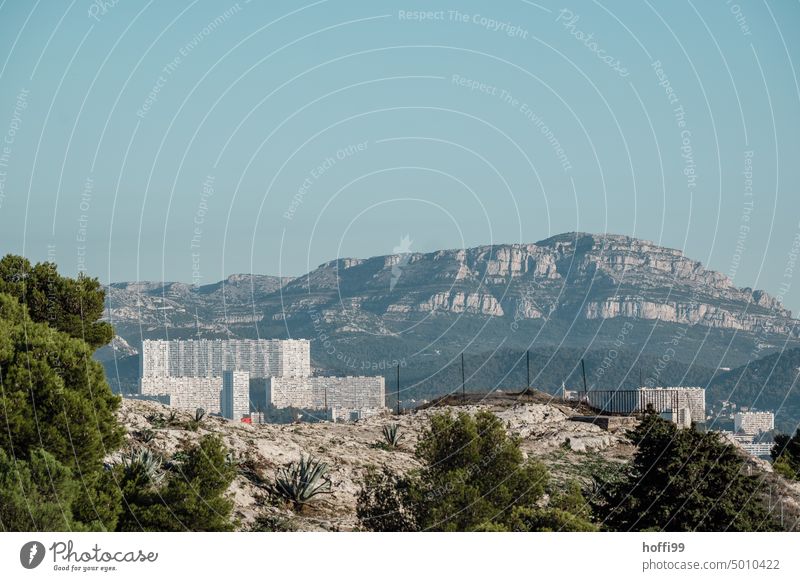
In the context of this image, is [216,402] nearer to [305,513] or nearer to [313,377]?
[313,377]

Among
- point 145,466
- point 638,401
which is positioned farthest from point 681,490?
point 638,401

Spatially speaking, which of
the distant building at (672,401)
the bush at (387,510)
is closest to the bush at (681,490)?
the bush at (387,510)

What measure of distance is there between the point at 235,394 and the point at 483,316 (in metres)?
32.0

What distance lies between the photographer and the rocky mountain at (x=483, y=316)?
117 m

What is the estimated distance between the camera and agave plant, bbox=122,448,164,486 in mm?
29109

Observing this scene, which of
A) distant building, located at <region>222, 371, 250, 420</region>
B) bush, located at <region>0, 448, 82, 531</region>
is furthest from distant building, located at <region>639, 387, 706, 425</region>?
distant building, located at <region>222, 371, 250, 420</region>

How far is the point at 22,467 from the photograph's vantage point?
23922 millimetres

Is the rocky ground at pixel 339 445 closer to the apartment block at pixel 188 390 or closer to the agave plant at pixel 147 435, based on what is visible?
the agave plant at pixel 147 435

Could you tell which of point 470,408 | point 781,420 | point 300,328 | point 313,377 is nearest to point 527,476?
point 470,408

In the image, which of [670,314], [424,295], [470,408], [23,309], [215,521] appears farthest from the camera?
[670,314]

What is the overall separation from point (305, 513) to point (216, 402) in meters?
126

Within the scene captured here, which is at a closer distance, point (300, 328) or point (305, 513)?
point (305, 513)

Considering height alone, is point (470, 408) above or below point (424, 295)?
below

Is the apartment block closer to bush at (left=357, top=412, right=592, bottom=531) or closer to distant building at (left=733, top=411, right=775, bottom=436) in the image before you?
→ distant building at (left=733, top=411, right=775, bottom=436)
